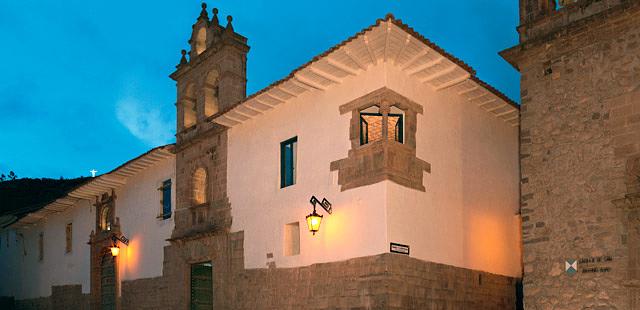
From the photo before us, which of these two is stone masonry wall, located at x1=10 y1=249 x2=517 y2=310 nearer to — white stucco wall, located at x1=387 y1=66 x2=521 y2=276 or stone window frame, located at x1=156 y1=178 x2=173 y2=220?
white stucco wall, located at x1=387 y1=66 x2=521 y2=276

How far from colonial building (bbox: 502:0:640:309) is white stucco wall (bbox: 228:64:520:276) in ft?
7.19

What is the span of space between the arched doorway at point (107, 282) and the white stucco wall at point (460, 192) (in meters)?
11.9

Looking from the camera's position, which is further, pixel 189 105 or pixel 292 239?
pixel 189 105

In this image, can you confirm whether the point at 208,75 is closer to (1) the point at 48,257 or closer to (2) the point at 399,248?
(2) the point at 399,248

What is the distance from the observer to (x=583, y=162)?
36.4ft

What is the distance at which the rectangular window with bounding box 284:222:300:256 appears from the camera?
1427 cm

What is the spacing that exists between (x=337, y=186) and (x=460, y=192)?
2827 millimetres

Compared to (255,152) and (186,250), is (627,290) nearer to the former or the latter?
(255,152)

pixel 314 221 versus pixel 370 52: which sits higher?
pixel 370 52

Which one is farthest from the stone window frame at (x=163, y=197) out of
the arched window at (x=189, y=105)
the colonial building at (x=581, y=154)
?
the colonial building at (x=581, y=154)

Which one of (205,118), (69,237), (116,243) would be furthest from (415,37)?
(69,237)

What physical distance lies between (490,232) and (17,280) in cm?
2145

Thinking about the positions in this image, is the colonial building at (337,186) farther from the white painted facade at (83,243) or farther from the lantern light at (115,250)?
the lantern light at (115,250)

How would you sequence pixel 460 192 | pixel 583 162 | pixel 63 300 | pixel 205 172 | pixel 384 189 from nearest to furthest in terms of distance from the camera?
pixel 583 162 < pixel 384 189 < pixel 460 192 < pixel 205 172 < pixel 63 300
